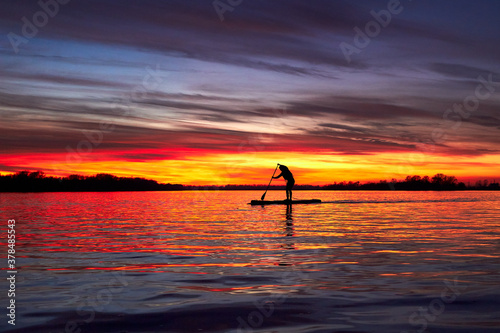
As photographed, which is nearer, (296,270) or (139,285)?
(139,285)

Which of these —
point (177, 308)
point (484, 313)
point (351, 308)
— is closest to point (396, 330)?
point (351, 308)

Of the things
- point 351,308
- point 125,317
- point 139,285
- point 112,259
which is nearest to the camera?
point 125,317

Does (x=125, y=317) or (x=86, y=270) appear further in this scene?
(x=86, y=270)

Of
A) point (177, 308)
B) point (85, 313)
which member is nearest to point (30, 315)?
point (85, 313)

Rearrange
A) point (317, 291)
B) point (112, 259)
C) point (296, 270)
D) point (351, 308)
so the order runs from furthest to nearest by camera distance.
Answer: point (112, 259) → point (296, 270) → point (317, 291) → point (351, 308)

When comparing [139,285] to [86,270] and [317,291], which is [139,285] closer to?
[86,270]

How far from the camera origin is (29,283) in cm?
955

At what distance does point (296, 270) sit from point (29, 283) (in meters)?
5.97

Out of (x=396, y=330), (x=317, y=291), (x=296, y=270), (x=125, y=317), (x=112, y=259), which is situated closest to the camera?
(x=396, y=330)

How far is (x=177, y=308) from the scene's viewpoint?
7477 mm

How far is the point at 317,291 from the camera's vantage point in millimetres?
8672

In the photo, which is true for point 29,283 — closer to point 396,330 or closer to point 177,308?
point 177,308

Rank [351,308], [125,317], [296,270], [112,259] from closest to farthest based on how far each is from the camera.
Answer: [125,317]
[351,308]
[296,270]
[112,259]

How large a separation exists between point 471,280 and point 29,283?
9.43 metres
